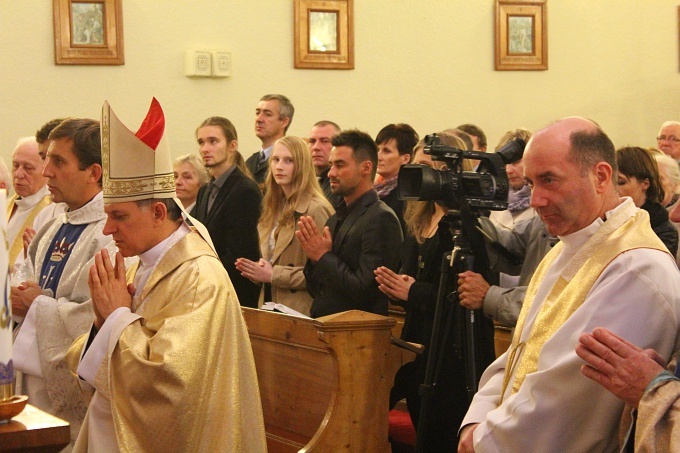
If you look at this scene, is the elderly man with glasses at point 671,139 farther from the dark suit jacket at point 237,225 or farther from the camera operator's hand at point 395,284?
the camera operator's hand at point 395,284

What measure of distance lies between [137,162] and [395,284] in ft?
4.99

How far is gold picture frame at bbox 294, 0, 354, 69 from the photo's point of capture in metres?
8.66

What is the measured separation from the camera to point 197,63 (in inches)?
328

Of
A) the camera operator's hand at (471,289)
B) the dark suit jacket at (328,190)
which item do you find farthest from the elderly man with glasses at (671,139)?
the camera operator's hand at (471,289)

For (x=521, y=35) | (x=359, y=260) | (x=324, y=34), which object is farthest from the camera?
(x=521, y=35)

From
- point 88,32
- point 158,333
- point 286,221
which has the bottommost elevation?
point 158,333

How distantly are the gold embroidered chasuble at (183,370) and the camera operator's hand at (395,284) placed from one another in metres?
1.30

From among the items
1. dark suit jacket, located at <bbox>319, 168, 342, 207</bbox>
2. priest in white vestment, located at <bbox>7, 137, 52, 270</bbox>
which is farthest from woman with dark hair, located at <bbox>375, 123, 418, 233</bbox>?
priest in white vestment, located at <bbox>7, 137, 52, 270</bbox>

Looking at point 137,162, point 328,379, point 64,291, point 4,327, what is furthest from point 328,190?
point 4,327

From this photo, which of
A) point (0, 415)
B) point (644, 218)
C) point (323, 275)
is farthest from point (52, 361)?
point (644, 218)

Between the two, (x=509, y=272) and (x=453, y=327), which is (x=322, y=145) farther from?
(x=453, y=327)

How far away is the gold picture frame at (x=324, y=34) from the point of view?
8656 millimetres

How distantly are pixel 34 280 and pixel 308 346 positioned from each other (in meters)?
1.20

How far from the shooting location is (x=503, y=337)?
449 cm
